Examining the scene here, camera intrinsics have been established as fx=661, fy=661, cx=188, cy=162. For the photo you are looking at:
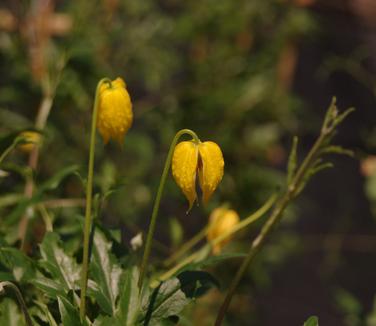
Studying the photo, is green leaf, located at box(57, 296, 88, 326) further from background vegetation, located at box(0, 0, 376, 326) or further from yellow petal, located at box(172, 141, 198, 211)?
background vegetation, located at box(0, 0, 376, 326)

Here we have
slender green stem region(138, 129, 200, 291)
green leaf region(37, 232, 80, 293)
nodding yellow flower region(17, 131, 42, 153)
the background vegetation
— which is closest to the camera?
slender green stem region(138, 129, 200, 291)

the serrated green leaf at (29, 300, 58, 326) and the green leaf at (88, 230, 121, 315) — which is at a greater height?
the green leaf at (88, 230, 121, 315)

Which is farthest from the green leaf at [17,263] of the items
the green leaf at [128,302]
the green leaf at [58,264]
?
the green leaf at [128,302]

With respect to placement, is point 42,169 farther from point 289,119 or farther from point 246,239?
point 289,119

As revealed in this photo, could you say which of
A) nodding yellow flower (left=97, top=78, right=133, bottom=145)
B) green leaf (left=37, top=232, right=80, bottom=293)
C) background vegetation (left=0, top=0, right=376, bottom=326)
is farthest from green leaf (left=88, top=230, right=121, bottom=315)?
background vegetation (left=0, top=0, right=376, bottom=326)

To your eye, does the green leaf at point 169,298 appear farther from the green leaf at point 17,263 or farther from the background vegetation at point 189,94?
the background vegetation at point 189,94

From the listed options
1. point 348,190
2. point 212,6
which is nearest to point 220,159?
point 212,6

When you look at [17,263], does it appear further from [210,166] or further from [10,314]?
[210,166]
